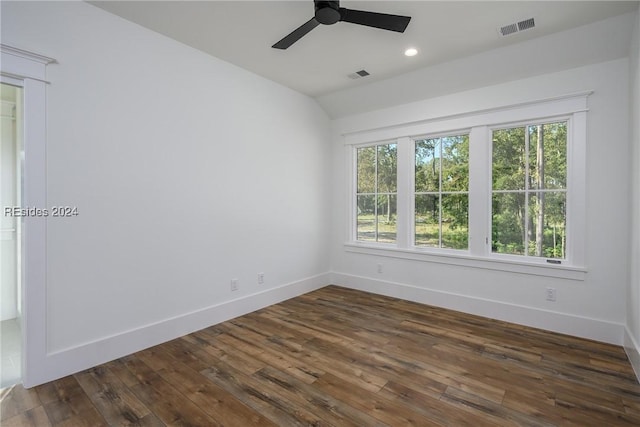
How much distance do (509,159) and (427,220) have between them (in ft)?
3.91

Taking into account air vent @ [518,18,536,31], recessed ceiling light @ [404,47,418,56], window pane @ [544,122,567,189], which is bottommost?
window pane @ [544,122,567,189]

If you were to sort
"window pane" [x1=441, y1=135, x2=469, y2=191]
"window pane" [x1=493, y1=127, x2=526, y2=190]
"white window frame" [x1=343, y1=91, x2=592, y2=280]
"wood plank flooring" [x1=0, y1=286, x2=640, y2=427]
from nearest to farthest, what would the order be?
1. "wood plank flooring" [x1=0, y1=286, x2=640, y2=427]
2. "white window frame" [x1=343, y1=91, x2=592, y2=280]
3. "window pane" [x1=493, y1=127, x2=526, y2=190]
4. "window pane" [x1=441, y1=135, x2=469, y2=191]

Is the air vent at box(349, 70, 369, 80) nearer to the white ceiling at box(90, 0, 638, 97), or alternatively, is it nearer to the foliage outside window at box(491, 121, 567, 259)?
the white ceiling at box(90, 0, 638, 97)

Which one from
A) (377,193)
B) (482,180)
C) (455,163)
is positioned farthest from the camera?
(377,193)

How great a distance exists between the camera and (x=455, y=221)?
394 centimetres

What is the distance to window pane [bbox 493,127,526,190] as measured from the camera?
348 centimetres

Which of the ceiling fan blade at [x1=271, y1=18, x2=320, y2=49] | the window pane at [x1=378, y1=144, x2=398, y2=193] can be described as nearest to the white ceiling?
the ceiling fan blade at [x1=271, y1=18, x2=320, y2=49]

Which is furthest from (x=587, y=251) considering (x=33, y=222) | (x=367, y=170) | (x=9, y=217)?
(x=9, y=217)

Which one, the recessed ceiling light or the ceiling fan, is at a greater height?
the recessed ceiling light

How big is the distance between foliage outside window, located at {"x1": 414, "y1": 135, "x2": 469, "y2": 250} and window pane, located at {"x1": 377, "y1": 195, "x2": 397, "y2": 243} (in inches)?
13.0

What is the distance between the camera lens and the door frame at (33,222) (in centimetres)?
221

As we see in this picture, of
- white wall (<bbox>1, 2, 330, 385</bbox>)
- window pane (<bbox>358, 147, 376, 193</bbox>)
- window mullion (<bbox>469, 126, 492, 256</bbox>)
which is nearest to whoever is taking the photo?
white wall (<bbox>1, 2, 330, 385</bbox>)

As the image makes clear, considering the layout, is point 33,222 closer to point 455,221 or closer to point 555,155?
point 455,221

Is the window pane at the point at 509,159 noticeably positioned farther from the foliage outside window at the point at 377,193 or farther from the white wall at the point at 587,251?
the foliage outside window at the point at 377,193
